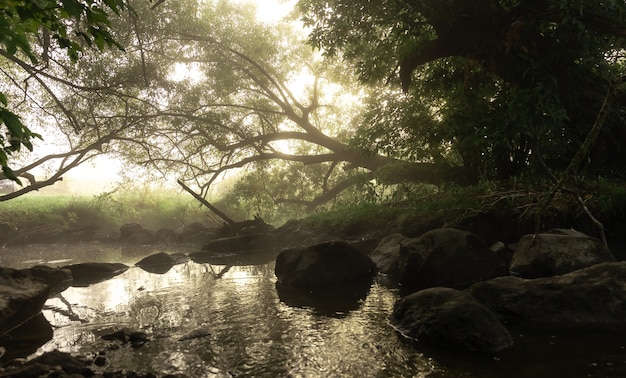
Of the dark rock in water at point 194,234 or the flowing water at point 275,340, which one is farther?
the dark rock in water at point 194,234

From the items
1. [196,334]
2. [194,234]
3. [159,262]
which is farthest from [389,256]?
[194,234]

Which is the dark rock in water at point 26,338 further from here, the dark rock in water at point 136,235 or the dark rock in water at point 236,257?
the dark rock in water at point 136,235

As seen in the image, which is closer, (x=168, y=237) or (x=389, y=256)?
(x=389, y=256)

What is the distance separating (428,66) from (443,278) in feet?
29.0

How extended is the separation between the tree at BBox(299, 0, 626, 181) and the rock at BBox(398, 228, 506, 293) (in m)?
2.55

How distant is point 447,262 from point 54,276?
33.0 feet

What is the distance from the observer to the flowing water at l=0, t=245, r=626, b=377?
4.45 metres

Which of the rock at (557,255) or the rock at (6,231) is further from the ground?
the rock at (6,231)

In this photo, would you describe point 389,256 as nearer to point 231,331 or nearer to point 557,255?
point 557,255

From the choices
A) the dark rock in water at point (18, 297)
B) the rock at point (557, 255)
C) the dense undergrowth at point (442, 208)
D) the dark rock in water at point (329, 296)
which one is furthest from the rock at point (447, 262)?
the dark rock in water at point (18, 297)

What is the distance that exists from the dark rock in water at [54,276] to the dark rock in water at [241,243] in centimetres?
669

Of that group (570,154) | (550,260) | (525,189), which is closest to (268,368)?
(550,260)

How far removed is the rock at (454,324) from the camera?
4.84 m

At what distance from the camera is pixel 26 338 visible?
6195mm
